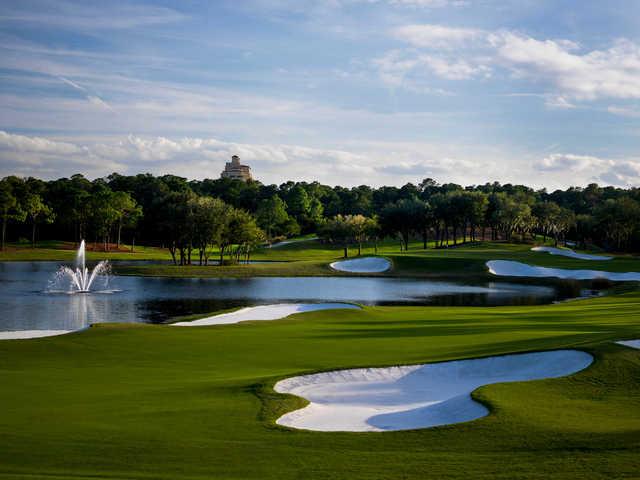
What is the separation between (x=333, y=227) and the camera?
89.4 metres

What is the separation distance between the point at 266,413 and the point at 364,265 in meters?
59.2

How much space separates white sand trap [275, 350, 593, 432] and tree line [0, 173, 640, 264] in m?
56.0

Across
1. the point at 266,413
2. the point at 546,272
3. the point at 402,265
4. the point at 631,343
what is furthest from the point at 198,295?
the point at 546,272

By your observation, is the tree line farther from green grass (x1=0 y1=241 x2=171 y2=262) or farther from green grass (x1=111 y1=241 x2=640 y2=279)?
green grass (x1=111 y1=241 x2=640 y2=279)

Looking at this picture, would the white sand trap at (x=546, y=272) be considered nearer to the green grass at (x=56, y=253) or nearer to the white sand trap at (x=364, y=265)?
the white sand trap at (x=364, y=265)

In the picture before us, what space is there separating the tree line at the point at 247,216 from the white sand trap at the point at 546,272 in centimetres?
2456

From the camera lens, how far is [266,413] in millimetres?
11680

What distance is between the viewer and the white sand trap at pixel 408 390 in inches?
452

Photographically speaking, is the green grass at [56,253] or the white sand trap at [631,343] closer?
the white sand trap at [631,343]

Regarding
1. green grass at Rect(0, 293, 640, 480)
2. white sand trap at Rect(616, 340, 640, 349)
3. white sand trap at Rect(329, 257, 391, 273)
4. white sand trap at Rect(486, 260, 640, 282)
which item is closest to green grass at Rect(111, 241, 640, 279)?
white sand trap at Rect(329, 257, 391, 273)

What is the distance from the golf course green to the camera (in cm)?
856

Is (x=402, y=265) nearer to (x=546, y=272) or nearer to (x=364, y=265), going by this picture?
(x=364, y=265)

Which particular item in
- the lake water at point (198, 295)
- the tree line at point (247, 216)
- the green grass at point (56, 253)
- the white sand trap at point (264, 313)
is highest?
the tree line at point (247, 216)

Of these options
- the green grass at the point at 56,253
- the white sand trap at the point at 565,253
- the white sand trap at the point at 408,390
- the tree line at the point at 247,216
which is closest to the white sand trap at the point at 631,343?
the white sand trap at the point at 408,390
